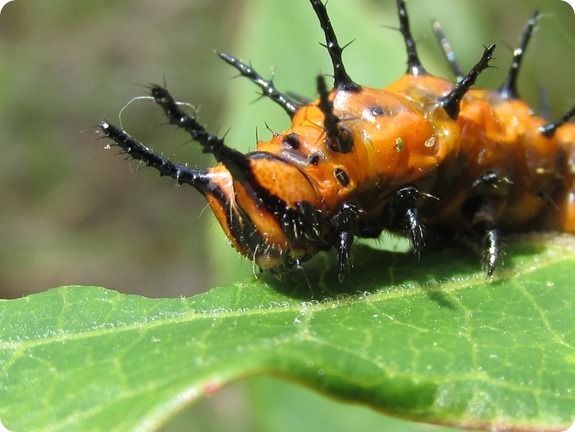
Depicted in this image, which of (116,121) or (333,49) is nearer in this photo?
(333,49)

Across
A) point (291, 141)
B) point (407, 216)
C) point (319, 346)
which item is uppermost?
point (291, 141)

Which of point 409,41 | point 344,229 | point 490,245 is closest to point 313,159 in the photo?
point 344,229

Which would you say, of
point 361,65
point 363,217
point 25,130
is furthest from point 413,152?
point 25,130

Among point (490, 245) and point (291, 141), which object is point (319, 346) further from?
point (490, 245)

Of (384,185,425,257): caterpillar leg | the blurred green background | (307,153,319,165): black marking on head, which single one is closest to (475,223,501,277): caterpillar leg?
(384,185,425,257): caterpillar leg

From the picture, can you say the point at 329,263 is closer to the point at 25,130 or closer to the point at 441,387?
the point at 441,387

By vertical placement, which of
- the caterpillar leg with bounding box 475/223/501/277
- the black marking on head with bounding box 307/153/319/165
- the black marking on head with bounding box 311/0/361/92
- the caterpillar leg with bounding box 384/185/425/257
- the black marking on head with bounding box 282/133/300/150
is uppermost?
the black marking on head with bounding box 311/0/361/92

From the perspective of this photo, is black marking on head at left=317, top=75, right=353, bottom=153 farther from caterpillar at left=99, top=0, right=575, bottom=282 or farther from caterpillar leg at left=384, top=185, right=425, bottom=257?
caterpillar leg at left=384, top=185, right=425, bottom=257
